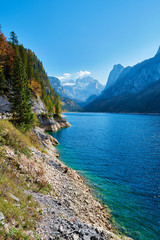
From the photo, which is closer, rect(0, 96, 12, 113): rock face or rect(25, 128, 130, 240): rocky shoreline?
rect(25, 128, 130, 240): rocky shoreline

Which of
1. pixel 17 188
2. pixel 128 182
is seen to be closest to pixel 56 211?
pixel 17 188

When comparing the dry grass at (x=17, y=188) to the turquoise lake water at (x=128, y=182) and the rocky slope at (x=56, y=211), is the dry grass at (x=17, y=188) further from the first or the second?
the turquoise lake water at (x=128, y=182)

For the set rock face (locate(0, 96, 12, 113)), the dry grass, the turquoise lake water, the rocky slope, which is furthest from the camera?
rock face (locate(0, 96, 12, 113))

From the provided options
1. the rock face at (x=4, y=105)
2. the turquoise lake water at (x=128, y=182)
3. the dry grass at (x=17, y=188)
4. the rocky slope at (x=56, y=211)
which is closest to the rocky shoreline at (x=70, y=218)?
the rocky slope at (x=56, y=211)

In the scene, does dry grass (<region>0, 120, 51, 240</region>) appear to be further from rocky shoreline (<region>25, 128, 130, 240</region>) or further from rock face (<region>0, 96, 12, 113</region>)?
rock face (<region>0, 96, 12, 113</region>)

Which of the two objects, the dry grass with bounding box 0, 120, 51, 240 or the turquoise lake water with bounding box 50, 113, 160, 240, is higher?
the dry grass with bounding box 0, 120, 51, 240

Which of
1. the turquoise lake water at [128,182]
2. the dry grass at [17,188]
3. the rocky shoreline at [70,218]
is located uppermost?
the dry grass at [17,188]

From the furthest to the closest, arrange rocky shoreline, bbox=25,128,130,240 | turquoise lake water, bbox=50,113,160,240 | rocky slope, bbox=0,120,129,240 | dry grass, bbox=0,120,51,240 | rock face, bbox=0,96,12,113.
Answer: rock face, bbox=0,96,12,113 → turquoise lake water, bbox=50,113,160,240 → rocky shoreline, bbox=25,128,130,240 → rocky slope, bbox=0,120,129,240 → dry grass, bbox=0,120,51,240

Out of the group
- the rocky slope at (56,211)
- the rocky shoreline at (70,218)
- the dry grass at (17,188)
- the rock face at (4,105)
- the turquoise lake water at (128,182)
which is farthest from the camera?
the rock face at (4,105)

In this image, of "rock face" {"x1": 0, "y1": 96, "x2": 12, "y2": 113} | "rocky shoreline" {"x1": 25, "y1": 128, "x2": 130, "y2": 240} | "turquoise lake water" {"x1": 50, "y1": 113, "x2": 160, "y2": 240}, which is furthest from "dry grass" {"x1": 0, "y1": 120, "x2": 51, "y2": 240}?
"rock face" {"x1": 0, "y1": 96, "x2": 12, "y2": 113}

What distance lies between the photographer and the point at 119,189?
719 inches

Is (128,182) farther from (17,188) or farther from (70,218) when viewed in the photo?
(17,188)

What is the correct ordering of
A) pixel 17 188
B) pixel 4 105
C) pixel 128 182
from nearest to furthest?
pixel 17 188, pixel 128 182, pixel 4 105

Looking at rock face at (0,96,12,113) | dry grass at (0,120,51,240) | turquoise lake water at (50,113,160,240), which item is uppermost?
rock face at (0,96,12,113)
